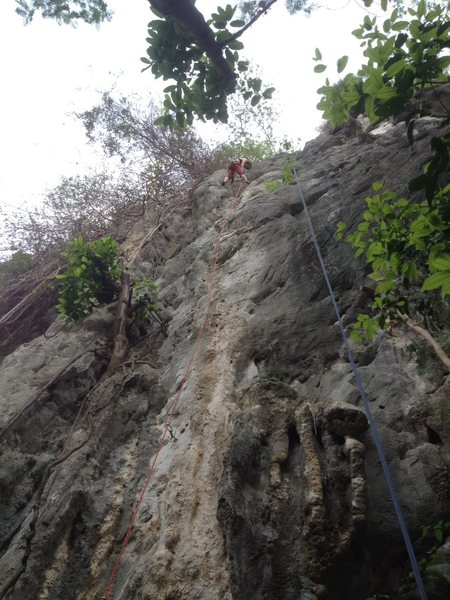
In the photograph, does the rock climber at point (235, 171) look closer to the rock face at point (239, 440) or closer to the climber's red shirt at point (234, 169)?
the climber's red shirt at point (234, 169)

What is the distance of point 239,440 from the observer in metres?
3.22

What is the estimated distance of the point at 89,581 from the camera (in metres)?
3.33

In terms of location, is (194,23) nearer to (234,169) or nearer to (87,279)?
(87,279)

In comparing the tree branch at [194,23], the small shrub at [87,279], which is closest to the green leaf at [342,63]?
the tree branch at [194,23]

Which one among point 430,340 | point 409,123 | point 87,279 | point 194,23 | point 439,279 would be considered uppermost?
point 194,23

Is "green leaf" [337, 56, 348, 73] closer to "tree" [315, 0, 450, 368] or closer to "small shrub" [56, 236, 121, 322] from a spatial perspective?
"tree" [315, 0, 450, 368]

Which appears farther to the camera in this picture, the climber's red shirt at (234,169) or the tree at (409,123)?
the climber's red shirt at (234,169)

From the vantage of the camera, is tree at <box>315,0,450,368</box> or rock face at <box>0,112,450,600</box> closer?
tree at <box>315,0,450,368</box>

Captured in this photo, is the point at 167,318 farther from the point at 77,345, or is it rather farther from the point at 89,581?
the point at 89,581

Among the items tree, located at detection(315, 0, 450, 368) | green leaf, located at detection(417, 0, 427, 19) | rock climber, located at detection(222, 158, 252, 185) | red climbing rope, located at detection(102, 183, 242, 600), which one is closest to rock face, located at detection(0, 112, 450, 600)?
red climbing rope, located at detection(102, 183, 242, 600)

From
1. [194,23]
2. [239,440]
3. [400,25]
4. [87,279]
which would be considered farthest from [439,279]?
[87,279]

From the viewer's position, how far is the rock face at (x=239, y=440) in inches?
104

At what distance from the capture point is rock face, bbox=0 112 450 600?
8.64 feet

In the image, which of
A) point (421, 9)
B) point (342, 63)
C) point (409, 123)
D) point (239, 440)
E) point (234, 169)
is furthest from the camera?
point (234, 169)
